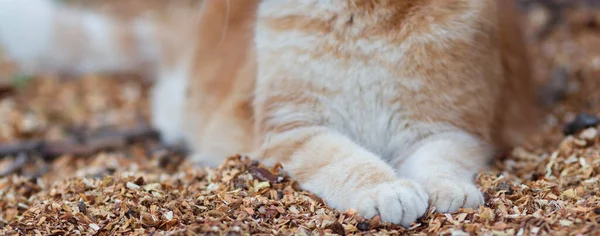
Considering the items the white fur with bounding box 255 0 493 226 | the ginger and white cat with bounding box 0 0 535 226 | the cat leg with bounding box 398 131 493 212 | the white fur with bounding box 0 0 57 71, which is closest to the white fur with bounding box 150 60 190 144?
the ginger and white cat with bounding box 0 0 535 226

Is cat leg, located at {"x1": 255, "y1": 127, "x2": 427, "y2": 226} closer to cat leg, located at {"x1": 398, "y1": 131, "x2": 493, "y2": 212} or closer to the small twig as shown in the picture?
cat leg, located at {"x1": 398, "y1": 131, "x2": 493, "y2": 212}

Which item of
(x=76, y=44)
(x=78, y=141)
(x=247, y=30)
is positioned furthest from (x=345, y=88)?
(x=76, y=44)

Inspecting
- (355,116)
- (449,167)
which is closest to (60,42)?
(355,116)

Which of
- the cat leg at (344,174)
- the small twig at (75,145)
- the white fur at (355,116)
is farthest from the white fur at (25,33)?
the cat leg at (344,174)

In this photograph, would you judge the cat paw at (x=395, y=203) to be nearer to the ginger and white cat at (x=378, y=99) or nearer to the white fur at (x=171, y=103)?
the ginger and white cat at (x=378, y=99)

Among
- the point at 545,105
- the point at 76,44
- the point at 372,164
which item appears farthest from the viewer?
the point at 76,44

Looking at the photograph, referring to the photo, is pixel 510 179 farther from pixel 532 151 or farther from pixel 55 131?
pixel 55 131

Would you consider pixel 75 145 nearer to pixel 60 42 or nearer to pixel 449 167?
pixel 60 42
